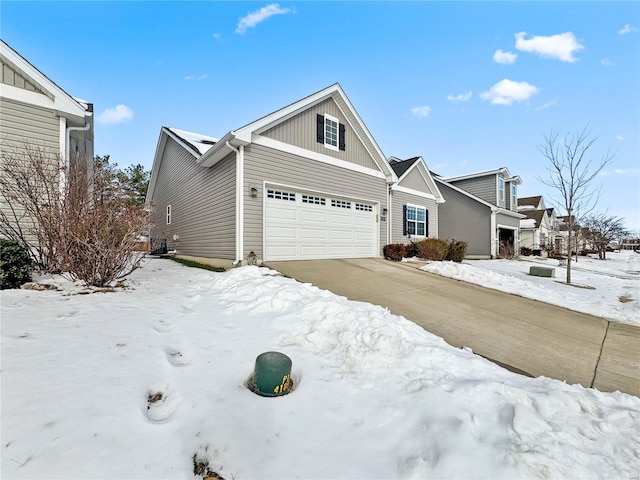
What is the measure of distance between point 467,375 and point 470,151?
48.7 feet

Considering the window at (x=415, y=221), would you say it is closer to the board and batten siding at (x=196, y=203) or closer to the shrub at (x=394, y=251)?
the shrub at (x=394, y=251)

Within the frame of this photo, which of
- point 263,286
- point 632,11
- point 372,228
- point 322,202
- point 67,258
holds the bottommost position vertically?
point 263,286

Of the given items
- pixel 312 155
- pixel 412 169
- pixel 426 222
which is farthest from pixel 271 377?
pixel 426 222

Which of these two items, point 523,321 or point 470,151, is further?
point 470,151

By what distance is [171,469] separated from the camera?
147 cm

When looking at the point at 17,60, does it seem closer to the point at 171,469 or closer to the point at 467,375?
the point at 171,469

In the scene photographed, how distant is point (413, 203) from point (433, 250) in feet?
11.1

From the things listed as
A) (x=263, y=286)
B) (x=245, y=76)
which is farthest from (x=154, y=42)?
(x=263, y=286)

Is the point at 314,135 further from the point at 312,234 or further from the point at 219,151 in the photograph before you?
the point at 312,234

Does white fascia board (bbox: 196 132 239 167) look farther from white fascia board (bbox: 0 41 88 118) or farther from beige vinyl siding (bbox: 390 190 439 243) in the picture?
beige vinyl siding (bbox: 390 190 439 243)

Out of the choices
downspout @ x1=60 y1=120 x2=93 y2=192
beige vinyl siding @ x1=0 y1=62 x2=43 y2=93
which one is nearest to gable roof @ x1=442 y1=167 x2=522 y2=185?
downspout @ x1=60 y1=120 x2=93 y2=192

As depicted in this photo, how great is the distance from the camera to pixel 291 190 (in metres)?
8.62

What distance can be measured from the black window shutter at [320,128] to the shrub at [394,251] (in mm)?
4953

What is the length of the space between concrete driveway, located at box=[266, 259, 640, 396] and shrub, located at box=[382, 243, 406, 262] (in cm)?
371
